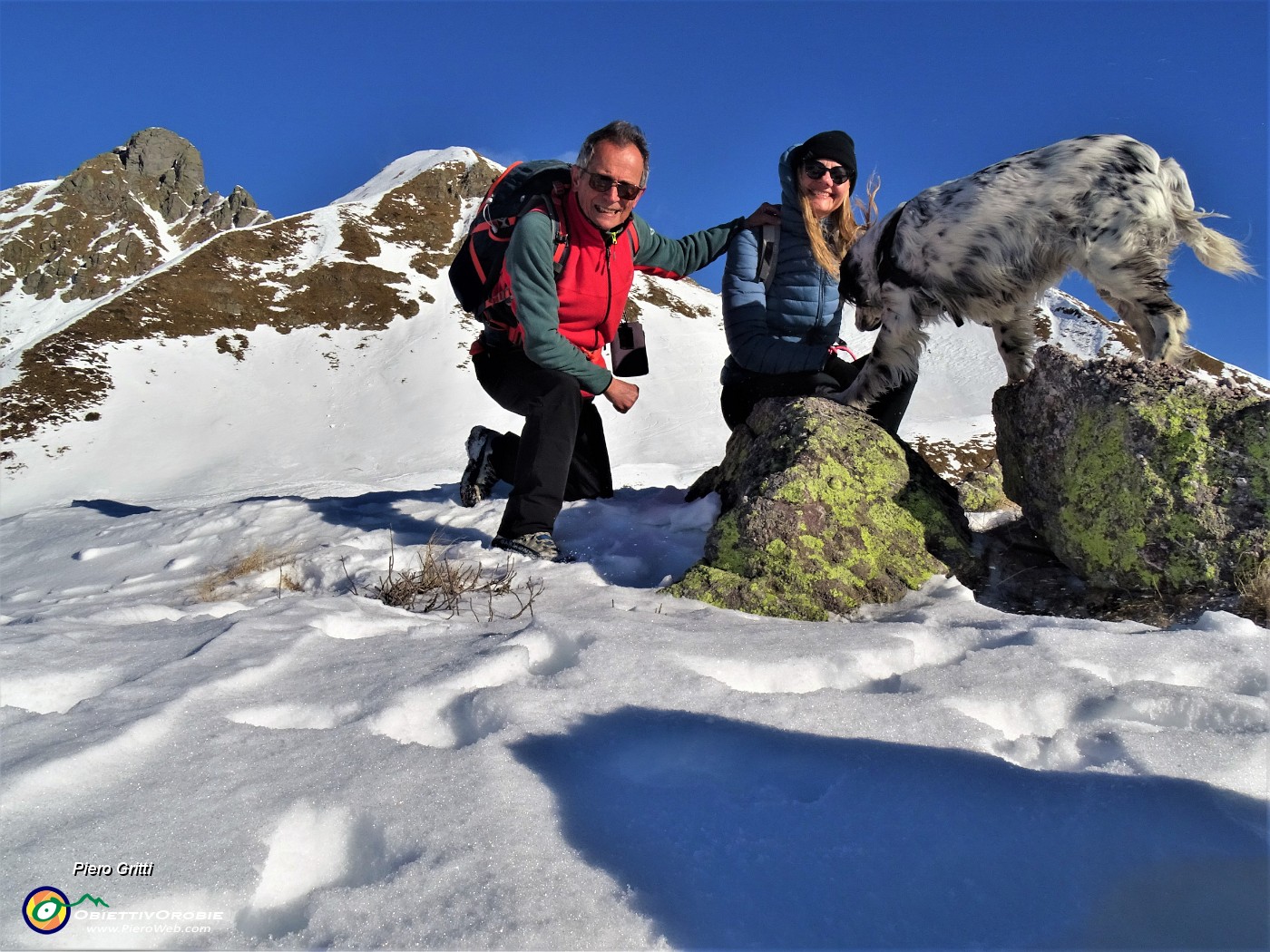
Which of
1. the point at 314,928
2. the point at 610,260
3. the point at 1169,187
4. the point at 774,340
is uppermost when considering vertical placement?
the point at 1169,187

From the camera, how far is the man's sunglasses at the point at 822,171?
4.53 meters

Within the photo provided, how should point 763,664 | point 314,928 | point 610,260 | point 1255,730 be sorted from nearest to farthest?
point 314,928, point 1255,730, point 763,664, point 610,260

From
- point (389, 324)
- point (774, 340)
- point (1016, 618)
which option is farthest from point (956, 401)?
point (1016, 618)

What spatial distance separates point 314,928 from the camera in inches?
43.7

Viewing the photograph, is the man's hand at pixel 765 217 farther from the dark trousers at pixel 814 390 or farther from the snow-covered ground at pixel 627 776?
the snow-covered ground at pixel 627 776

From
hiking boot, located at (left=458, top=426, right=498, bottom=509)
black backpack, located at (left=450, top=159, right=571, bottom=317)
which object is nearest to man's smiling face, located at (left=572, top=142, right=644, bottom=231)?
black backpack, located at (left=450, top=159, right=571, bottom=317)

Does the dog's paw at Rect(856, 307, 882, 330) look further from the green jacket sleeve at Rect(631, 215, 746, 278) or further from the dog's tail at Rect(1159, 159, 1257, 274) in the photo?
the dog's tail at Rect(1159, 159, 1257, 274)

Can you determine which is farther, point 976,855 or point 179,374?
point 179,374

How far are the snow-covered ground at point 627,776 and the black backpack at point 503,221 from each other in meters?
2.37

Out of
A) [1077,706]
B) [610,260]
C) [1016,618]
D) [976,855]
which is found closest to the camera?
[976,855]

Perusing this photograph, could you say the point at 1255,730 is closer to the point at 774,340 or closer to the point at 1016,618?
the point at 1016,618

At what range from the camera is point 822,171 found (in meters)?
4.54

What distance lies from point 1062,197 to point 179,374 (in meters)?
24.2

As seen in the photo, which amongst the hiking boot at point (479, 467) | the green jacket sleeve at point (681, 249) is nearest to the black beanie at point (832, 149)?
the green jacket sleeve at point (681, 249)
